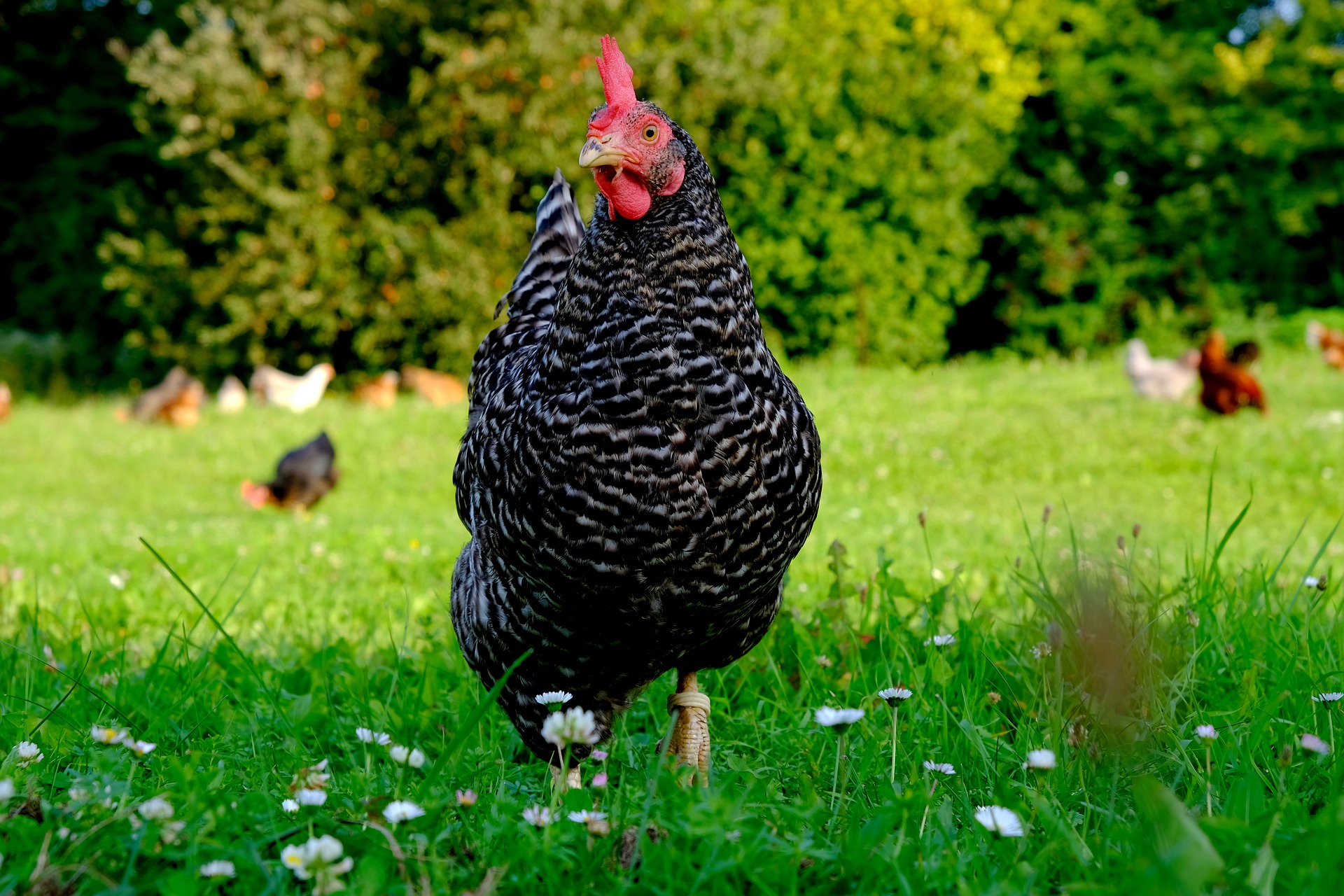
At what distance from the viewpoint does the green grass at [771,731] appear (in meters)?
1.72

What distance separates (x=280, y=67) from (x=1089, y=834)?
12864 mm

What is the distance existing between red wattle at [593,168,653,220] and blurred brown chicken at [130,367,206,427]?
36.3 ft

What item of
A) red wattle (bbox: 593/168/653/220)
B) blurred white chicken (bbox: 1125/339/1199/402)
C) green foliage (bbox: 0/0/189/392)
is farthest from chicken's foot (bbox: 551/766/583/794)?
green foliage (bbox: 0/0/189/392)

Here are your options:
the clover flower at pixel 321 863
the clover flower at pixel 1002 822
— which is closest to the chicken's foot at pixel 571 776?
the clover flower at pixel 321 863

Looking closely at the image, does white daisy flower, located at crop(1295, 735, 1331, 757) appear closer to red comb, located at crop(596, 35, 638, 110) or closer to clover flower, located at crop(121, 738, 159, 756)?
red comb, located at crop(596, 35, 638, 110)

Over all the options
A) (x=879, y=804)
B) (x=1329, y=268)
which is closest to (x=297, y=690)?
(x=879, y=804)

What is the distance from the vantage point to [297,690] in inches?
128

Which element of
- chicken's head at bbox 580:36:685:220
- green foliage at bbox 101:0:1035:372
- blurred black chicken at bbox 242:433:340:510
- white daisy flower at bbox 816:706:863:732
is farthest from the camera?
green foliage at bbox 101:0:1035:372

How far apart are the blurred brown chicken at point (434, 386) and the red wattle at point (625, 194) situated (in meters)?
10.2

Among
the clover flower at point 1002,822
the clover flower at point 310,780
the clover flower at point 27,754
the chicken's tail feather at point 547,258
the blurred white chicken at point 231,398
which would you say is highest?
the chicken's tail feather at point 547,258

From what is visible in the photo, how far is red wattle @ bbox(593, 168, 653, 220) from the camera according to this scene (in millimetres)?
2309

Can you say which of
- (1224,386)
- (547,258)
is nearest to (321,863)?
(547,258)

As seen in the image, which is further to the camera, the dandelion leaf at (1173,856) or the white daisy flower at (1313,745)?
the white daisy flower at (1313,745)

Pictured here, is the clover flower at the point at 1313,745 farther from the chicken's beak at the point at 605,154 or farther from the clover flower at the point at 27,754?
the clover flower at the point at 27,754
